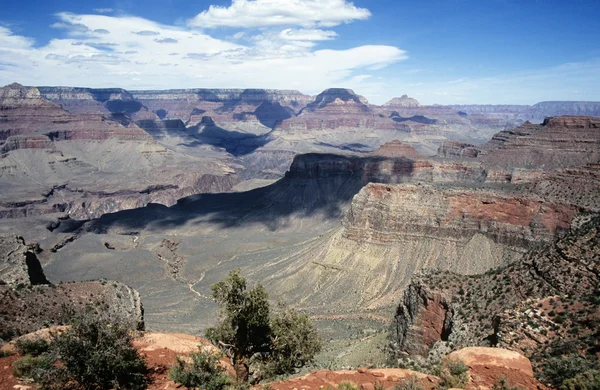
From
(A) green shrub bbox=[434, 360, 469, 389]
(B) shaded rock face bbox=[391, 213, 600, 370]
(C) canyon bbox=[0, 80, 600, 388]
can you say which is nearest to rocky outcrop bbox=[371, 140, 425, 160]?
(C) canyon bbox=[0, 80, 600, 388]

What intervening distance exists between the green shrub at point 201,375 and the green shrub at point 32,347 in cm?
582

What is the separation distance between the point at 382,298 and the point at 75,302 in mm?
34528

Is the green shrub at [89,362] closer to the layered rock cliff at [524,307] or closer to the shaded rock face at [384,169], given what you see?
Answer: the layered rock cliff at [524,307]

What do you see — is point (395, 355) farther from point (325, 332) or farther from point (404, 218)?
point (404, 218)

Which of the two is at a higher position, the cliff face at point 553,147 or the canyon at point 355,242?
the cliff face at point 553,147

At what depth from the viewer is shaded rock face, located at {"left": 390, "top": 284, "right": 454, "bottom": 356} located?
29.2 m

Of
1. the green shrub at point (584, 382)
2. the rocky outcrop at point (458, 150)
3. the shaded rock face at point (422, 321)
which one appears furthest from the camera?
the rocky outcrop at point (458, 150)

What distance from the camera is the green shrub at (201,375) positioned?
50.6 ft

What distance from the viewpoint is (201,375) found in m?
15.6

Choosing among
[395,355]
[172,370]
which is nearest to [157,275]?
[395,355]

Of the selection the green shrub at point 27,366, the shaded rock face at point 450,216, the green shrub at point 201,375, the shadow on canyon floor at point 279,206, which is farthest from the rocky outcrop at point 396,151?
the green shrub at point 27,366

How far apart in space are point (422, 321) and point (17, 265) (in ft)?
110

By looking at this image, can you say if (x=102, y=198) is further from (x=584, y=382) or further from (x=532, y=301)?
(x=584, y=382)

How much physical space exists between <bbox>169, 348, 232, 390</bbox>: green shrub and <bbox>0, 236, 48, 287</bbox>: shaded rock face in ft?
82.2
